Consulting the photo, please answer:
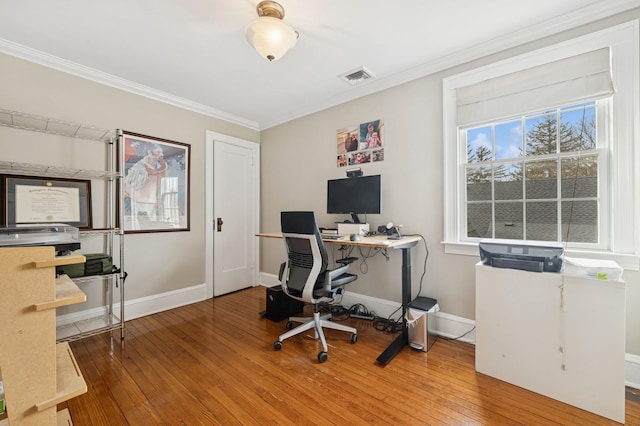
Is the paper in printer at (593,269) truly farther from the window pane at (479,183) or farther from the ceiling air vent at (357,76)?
the ceiling air vent at (357,76)

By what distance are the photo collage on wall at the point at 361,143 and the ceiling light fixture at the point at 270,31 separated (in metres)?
1.36

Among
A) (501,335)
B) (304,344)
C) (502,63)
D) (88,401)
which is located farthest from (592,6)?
(88,401)

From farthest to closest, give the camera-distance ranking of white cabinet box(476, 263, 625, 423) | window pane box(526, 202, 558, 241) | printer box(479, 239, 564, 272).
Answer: window pane box(526, 202, 558, 241) < printer box(479, 239, 564, 272) < white cabinet box(476, 263, 625, 423)

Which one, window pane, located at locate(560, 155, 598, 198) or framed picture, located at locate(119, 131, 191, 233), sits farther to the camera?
framed picture, located at locate(119, 131, 191, 233)

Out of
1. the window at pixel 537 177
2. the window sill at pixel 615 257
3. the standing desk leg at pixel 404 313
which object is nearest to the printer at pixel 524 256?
the window sill at pixel 615 257

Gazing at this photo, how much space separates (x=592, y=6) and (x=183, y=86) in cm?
353

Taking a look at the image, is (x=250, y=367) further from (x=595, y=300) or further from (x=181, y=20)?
(x=181, y=20)

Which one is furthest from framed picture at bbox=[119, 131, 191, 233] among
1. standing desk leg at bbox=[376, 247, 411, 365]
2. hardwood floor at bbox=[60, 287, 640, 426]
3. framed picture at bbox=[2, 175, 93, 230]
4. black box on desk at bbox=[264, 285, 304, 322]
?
standing desk leg at bbox=[376, 247, 411, 365]

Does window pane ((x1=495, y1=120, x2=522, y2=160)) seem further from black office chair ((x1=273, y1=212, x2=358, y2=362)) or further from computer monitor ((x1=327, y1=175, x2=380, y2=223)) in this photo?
black office chair ((x1=273, y1=212, x2=358, y2=362))

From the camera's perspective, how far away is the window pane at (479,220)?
2414 mm

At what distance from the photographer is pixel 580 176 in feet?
6.62

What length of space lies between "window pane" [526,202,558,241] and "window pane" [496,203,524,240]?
2.4 inches

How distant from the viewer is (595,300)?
5.18 ft

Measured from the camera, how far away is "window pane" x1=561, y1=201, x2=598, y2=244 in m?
1.96
